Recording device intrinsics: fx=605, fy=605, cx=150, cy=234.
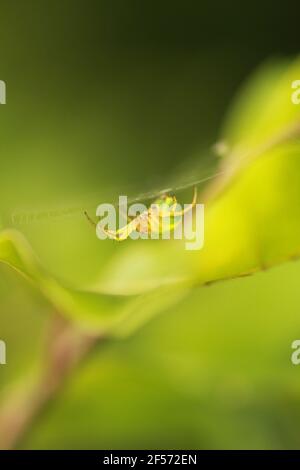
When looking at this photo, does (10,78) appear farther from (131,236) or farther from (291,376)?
(291,376)

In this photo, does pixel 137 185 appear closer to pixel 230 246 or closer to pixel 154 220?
pixel 154 220

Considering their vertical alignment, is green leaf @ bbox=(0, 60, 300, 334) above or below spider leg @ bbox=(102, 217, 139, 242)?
below

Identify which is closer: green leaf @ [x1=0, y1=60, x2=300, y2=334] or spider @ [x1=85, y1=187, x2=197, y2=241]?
green leaf @ [x1=0, y1=60, x2=300, y2=334]

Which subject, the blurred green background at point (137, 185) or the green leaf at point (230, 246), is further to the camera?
the blurred green background at point (137, 185)

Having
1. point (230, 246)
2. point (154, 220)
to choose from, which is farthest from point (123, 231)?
point (230, 246)
